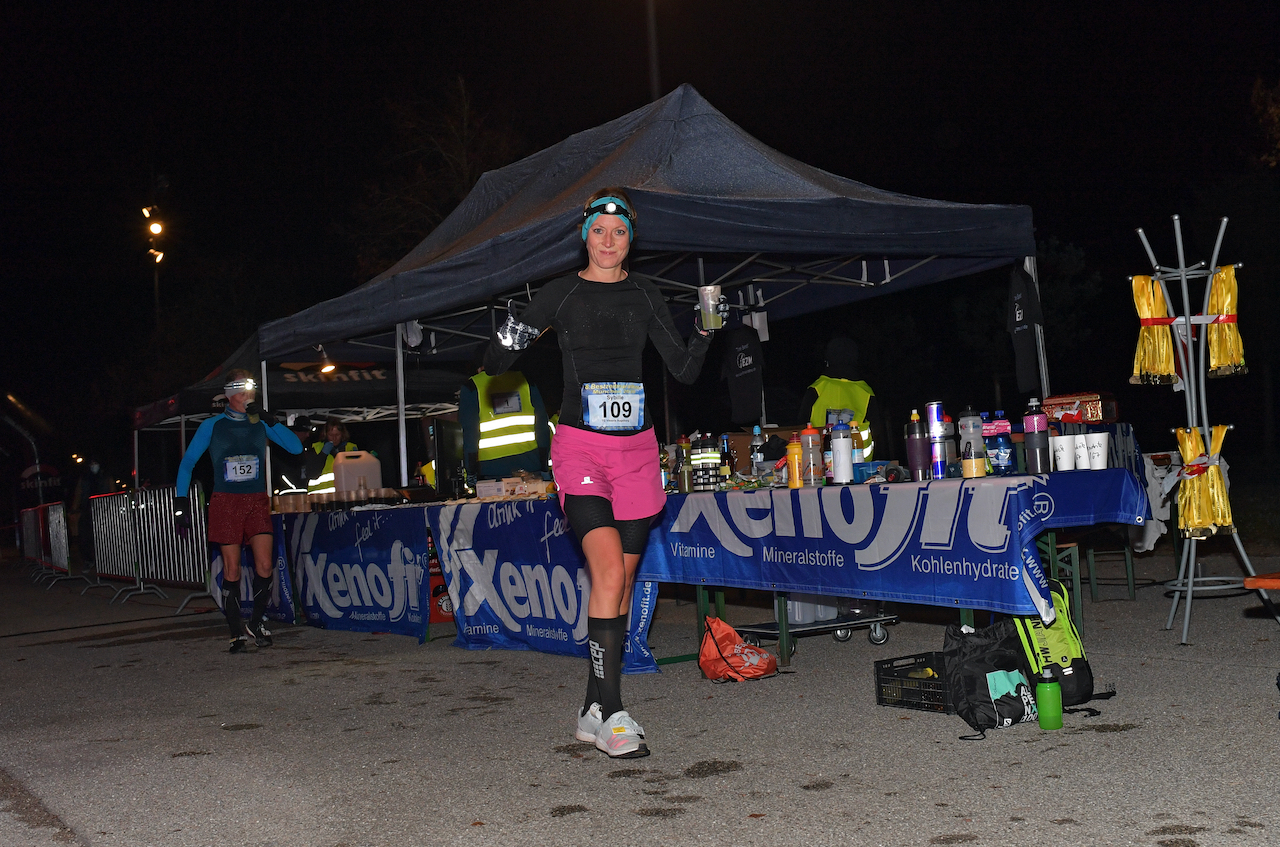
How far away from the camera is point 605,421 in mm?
4441

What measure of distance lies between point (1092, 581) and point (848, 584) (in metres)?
4.06

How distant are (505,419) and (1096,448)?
5.08 metres

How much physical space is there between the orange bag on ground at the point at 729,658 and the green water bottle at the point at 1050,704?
182 cm

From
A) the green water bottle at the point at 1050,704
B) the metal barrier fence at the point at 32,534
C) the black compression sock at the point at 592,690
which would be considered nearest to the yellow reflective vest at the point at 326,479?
the black compression sock at the point at 592,690

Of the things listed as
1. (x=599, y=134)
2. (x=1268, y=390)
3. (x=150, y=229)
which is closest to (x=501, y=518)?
(x=599, y=134)

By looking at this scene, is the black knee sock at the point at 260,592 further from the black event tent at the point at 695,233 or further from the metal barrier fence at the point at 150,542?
the metal barrier fence at the point at 150,542

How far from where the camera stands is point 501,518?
738 centimetres

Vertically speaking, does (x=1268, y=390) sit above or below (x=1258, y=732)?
above

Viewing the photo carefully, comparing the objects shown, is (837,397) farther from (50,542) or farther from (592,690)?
(50,542)

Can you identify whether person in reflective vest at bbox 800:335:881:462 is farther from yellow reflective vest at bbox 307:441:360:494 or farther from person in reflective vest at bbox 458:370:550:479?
yellow reflective vest at bbox 307:441:360:494

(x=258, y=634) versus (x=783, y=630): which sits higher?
(x=783, y=630)

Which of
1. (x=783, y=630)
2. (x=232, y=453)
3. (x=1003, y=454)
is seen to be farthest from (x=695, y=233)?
(x=232, y=453)

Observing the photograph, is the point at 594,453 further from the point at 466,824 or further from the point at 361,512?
the point at 361,512

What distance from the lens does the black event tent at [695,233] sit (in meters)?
7.18
